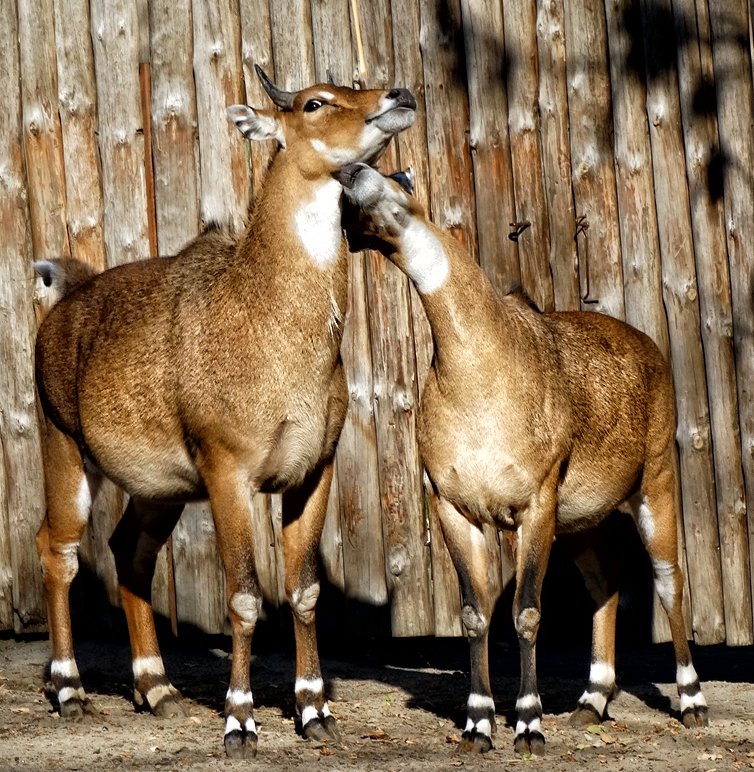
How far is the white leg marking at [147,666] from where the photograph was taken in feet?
24.6

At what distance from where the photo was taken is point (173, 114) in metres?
8.38

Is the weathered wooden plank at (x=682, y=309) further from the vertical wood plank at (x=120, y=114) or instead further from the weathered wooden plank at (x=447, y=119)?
the vertical wood plank at (x=120, y=114)

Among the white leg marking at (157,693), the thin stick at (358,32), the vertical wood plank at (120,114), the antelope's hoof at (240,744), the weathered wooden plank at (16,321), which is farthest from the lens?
the weathered wooden plank at (16,321)

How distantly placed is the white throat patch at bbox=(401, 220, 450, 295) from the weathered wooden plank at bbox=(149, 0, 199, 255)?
2.26 meters

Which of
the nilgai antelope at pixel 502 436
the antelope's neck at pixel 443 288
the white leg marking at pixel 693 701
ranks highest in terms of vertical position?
the antelope's neck at pixel 443 288

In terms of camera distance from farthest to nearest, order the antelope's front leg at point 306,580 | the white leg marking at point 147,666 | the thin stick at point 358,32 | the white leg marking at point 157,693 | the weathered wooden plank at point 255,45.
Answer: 1. the weathered wooden plank at point 255,45
2. the thin stick at point 358,32
3. the white leg marking at point 147,666
4. the white leg marking at point 157,693
5. the antelope's front leg at point 306,580

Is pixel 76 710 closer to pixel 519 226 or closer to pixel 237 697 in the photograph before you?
pixel 237 697

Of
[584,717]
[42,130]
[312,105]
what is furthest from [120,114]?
[584,717]

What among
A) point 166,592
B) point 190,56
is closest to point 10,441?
point 166,592

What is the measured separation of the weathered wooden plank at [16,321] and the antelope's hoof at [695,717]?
4.01 m

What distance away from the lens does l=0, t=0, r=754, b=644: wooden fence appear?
8.10 metres

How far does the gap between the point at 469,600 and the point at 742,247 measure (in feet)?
9.19

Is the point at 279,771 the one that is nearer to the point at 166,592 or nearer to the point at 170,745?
the point at 170,745

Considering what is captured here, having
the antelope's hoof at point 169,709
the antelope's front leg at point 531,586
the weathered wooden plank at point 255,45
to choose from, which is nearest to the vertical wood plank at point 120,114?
the weathered wooden plank at point 255,45
